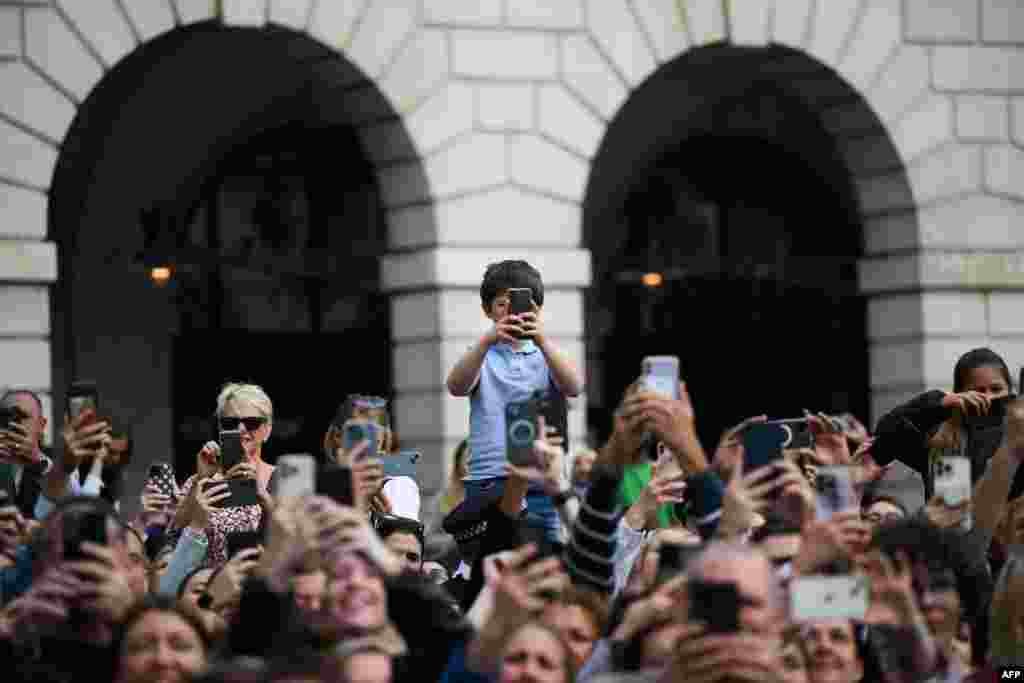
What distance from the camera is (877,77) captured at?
1909 cm

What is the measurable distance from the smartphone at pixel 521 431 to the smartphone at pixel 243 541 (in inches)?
39.7

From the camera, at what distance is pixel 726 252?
22.7 meters

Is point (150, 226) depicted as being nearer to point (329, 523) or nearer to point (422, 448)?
point (422, 448)

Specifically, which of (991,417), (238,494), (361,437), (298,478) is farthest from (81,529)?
(991,417)

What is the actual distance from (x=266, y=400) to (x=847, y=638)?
422 cm

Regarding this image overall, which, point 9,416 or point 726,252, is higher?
point 726,252

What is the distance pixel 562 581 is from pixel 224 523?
3282 mm

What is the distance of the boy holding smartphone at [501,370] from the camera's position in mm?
8914

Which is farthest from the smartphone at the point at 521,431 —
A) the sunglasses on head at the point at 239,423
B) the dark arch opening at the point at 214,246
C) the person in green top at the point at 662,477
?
the dark arch opening at the point at 214,246

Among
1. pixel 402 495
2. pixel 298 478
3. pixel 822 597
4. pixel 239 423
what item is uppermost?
pixel 239 423

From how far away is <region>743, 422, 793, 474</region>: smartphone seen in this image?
304 inches

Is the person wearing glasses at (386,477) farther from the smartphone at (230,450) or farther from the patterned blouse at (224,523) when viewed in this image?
the patterned blouse at (224,523)

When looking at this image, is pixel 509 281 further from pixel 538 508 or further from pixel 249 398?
pixel 249 398

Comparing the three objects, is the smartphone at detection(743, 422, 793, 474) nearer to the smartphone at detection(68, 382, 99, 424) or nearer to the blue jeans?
the blue jeans
